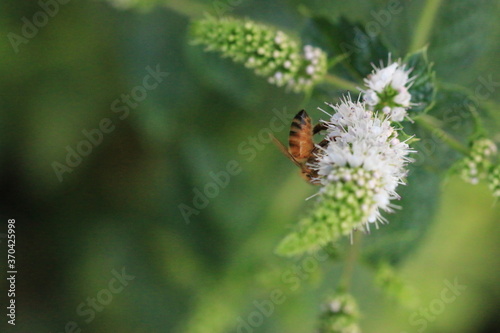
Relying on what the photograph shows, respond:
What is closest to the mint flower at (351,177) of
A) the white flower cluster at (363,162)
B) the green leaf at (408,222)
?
the white flower cluster at (363,162)

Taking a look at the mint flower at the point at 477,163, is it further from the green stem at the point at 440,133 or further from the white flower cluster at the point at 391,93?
the white flower cluster at the point at 391,93

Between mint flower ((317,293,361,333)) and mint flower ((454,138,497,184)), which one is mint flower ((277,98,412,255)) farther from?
mint flower ((317,293,361,333))

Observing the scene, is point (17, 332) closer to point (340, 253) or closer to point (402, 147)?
point (340, 253)

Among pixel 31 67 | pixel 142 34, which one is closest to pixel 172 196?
pixel 142 34

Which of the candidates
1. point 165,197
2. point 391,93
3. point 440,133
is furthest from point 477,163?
point 165,197

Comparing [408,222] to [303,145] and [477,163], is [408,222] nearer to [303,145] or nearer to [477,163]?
[477,163]

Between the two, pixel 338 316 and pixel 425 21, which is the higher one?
pixel 425 21

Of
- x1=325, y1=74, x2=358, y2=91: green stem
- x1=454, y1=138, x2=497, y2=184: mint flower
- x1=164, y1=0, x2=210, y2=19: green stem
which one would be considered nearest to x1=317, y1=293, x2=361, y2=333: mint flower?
x1=454, y1=138, x2=497, y2=184: mint flower
